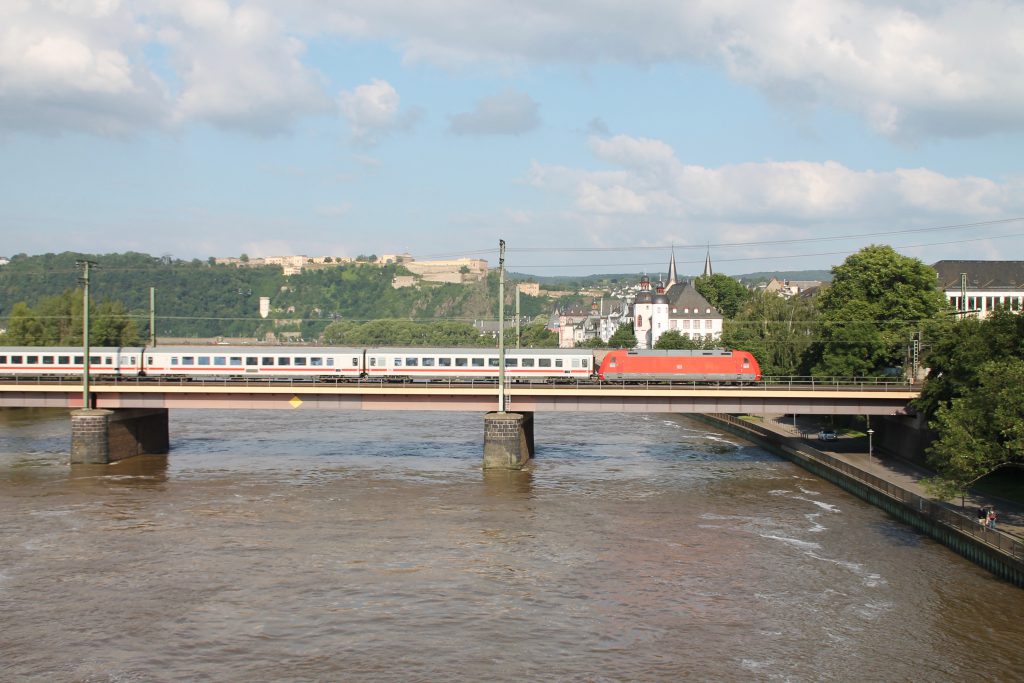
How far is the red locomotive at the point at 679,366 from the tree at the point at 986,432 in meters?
33.3

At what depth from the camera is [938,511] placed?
156ft

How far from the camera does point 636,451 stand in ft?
271

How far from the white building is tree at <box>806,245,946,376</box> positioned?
48.5 meters

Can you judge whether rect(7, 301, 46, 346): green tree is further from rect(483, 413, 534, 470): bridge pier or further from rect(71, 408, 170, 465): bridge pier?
rect(483, 413, 534, 470): bridge pier

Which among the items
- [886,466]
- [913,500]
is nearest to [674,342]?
[886,466]

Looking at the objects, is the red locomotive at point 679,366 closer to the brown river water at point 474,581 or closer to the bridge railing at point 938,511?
the bridge railing at point 938,511

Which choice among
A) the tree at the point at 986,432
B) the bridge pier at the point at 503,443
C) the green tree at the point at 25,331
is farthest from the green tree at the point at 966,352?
the green tree at the point at 25,331

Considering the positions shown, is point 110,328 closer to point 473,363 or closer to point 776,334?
point 473,363

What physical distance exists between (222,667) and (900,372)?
→ 6739cm

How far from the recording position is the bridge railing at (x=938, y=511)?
134 ft

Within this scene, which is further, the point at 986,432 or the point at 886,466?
the point at 886,466

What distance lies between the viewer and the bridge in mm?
68500

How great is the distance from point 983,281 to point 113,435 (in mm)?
120691

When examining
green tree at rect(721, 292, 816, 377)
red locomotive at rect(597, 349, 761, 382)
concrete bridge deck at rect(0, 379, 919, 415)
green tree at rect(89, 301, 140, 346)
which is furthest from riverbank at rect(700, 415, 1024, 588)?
green tree at rect(89, 301, 140, 346)
